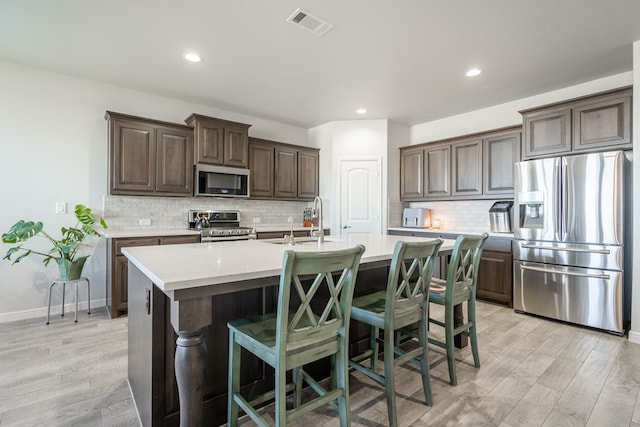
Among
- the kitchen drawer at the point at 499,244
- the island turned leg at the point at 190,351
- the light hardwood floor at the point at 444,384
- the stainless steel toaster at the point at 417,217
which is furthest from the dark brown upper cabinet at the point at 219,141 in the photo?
the kitchen drawer at the point at 499,244

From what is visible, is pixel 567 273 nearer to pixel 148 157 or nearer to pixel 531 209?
pixel 531 209

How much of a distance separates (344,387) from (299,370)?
0.37 meters

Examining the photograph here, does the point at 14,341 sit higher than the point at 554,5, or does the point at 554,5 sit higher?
the point at 554,5

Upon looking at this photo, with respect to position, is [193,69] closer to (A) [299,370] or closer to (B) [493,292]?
(A) [299,370]

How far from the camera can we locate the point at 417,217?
16.2ft

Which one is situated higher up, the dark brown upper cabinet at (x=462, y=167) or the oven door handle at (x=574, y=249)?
the dark brown upper cabinet at (x=462, y=167)

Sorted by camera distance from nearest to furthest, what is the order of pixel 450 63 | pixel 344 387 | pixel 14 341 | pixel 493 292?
pixel 344 387 → pixel 14 341 → pixel 450 63 → pixel 493 292

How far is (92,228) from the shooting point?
138 inches

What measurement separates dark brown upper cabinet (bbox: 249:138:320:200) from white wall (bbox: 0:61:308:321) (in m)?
1.67

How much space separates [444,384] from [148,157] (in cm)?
383

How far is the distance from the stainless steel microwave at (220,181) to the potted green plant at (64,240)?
46.3 inches

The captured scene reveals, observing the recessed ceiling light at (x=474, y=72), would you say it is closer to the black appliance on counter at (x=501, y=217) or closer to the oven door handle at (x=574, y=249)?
the black appliance on counter at (x=501, y=217)

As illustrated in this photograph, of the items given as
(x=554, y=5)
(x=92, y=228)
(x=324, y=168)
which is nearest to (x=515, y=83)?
(x=554, y=5)

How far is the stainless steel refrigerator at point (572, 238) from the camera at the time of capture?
292 cm
